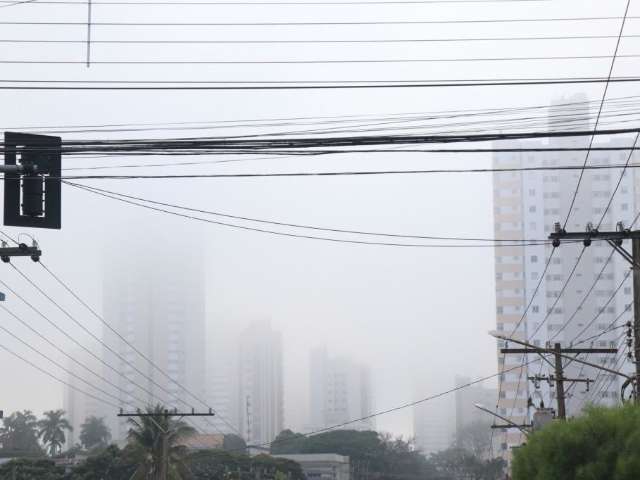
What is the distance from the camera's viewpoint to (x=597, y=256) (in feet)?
593

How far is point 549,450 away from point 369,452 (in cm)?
15172

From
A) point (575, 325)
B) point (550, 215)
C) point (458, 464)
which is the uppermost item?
point (550, 215)

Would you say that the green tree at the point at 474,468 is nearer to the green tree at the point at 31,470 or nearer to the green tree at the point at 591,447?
the green tree at the point at 31,470

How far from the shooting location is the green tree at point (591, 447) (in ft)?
72.0

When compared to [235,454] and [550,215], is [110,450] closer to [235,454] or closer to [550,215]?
[235,454]

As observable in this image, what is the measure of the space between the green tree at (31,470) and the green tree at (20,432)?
80.3 metres

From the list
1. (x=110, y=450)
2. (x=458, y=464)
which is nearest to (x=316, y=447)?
(x=458, y=464)

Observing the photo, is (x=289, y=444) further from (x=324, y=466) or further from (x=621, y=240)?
(x=621, y=240)

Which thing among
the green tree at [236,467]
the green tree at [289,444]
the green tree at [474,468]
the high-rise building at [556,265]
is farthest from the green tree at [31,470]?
the high-rise building at [556,265]

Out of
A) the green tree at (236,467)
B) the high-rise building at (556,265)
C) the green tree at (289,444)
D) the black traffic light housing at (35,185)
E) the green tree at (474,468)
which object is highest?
the high-rise building at (556,265)

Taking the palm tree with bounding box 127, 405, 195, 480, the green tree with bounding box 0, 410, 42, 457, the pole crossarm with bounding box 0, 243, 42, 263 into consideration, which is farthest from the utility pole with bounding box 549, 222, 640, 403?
the green tree with bounding box 0, 410, 42, 457

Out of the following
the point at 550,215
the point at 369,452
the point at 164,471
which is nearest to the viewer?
the point at 164,471

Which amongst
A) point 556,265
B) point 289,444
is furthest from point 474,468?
point 556,265

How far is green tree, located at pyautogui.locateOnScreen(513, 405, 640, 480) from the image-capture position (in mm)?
21953
